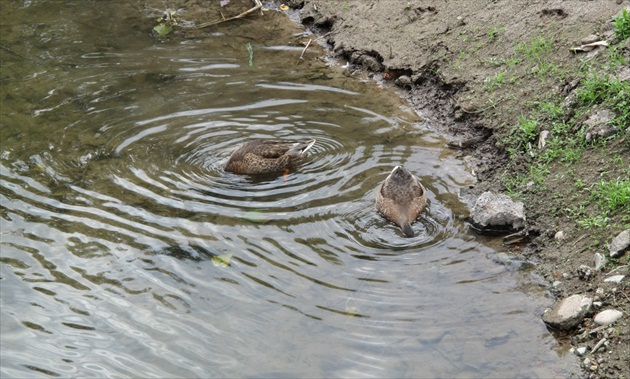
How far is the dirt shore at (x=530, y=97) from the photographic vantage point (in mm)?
7039

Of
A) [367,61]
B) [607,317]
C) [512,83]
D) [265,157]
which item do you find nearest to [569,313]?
[607,317]

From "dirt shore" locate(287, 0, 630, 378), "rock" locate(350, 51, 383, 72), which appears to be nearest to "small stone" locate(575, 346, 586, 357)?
"dirt shore" locate(287, 0, 630, 378)

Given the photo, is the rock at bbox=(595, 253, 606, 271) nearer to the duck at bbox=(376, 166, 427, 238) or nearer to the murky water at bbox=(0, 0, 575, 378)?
the murky water at bbox=(0, 0, 575, 378)

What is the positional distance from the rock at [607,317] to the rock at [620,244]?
0.62 m

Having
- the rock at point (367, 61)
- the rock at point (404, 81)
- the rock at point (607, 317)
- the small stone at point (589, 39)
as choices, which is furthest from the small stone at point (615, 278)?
the rock at point (367, 61)

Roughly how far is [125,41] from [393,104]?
15.8ft

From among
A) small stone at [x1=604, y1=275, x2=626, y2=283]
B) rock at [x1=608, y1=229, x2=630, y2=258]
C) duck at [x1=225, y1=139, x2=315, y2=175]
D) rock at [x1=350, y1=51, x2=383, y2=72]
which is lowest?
small stone at [x1=604, y1=275, x2=626, y2=283]

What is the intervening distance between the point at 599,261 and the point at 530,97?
2.87 metres

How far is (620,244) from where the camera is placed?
6.81 m

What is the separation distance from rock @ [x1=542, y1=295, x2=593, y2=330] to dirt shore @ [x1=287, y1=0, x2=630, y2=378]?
73 millimetres

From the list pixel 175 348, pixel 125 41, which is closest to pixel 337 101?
pixel 125 41

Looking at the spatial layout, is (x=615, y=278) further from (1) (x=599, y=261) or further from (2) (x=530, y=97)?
(2) (x=530, y=97)

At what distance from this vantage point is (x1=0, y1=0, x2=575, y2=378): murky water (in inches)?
257

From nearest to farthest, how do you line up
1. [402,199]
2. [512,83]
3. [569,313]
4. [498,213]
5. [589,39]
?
[569,313]
[498,213]
[402,199]
[589,39]
[512,83]
